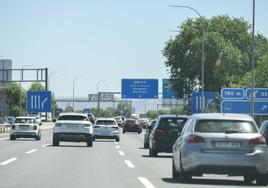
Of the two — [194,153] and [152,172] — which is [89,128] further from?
[194,153]

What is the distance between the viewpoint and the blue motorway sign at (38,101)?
77.9 m

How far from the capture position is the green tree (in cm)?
8288

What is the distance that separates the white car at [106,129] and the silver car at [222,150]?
1226 inches

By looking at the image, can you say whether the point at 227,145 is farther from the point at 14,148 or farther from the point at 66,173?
the point at 14,148

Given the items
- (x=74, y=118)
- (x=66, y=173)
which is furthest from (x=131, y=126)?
(x=66, y=173)

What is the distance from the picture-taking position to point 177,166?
1831cm

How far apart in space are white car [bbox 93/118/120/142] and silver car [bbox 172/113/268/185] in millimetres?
31129

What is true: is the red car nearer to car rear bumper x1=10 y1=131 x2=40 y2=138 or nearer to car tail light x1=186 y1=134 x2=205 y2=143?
car rear bumper x1=10 y1=131 x2=40 y2=138

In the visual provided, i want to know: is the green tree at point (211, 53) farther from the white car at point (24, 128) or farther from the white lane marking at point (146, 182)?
the white lane marking at point (146, 182)

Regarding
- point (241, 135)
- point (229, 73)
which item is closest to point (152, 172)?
point (241, 135)

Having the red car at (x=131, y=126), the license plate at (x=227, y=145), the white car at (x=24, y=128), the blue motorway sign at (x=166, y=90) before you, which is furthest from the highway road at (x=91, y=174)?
the blue motorway sign at (x=166, y=90)

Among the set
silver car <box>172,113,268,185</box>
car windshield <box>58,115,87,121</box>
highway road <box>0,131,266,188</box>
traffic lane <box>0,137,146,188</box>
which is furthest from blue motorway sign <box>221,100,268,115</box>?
silver car <box>172,113,268,185</box>

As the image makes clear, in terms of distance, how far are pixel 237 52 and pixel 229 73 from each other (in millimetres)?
2245

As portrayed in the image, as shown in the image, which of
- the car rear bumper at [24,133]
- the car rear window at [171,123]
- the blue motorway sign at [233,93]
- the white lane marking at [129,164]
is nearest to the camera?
the white lane marking at [129,164]
